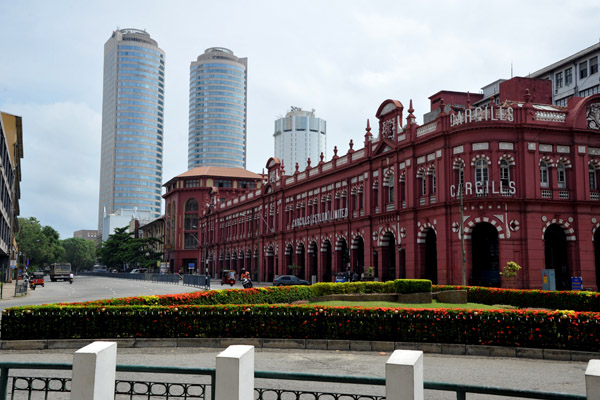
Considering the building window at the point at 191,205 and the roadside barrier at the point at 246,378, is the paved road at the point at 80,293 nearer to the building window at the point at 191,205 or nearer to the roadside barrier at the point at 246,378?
the roadside barrier at the point at 246,378

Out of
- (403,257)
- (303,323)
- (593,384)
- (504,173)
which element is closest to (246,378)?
(593,384)

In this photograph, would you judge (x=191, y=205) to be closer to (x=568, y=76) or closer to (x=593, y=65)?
(x=568, y=76)

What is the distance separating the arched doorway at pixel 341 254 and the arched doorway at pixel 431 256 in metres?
11.0

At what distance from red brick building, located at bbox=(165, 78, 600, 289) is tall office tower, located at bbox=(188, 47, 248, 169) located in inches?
5696

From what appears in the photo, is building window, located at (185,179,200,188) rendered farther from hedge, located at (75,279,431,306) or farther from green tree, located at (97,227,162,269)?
A: hedge, located at (75,279,431,306)

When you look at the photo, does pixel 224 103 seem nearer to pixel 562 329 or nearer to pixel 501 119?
pixel 501 119

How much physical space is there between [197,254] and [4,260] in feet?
127

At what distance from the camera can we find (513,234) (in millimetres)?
37781

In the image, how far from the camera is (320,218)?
191 feet

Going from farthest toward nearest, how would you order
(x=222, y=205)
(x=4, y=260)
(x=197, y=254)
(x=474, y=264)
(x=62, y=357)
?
(x=197, y=254) < (x=222, y=205) < (x=4, y=260) < (x=474, y=264) < (x=62, y=357)

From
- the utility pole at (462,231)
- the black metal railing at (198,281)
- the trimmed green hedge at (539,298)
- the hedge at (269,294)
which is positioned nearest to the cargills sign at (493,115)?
the utility pole at (462,231)

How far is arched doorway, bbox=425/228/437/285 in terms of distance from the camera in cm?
4450

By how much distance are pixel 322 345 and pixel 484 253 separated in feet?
97.4

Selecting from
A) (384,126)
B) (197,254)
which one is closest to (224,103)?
(197,254)
